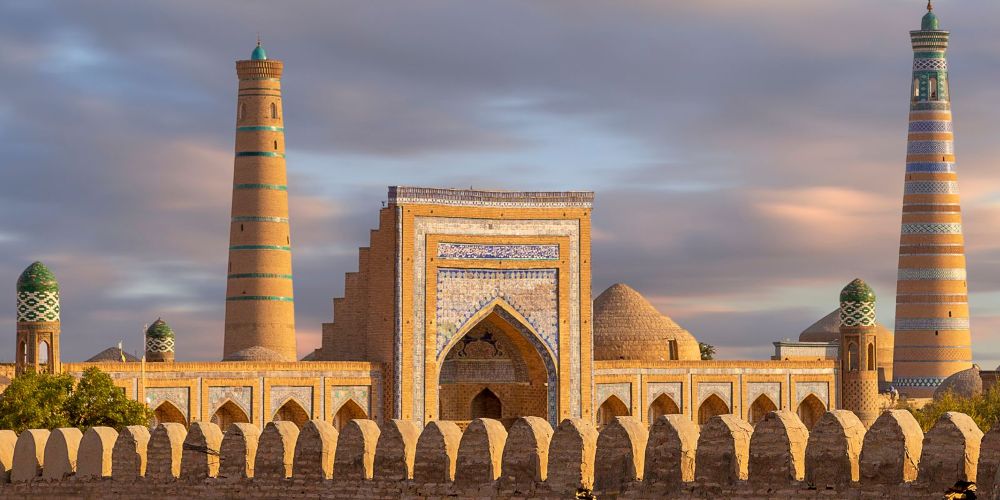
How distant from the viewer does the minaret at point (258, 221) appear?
4603cm

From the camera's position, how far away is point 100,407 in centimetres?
2708

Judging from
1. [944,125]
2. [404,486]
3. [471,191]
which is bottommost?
[404,486]

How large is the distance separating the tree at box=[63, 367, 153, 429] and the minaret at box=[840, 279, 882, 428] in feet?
56.0

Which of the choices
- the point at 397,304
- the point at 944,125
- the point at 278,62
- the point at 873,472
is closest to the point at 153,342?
the point at 278,62

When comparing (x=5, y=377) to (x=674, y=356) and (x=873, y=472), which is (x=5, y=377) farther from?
(x=873, y=472)

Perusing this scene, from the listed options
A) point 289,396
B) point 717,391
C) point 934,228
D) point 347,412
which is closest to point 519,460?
point 289,396

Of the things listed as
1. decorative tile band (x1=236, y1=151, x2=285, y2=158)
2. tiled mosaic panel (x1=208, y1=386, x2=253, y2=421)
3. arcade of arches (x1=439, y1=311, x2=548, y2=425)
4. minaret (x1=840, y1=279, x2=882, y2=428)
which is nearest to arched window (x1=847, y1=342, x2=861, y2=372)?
minaret (x1=840, y1=279, x2=882, y2=428)

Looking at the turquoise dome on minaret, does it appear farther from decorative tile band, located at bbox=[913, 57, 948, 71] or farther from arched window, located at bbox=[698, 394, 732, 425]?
arched window, located at bbox=[698, 394, 732, 425]

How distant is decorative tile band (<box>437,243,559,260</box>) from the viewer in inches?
1350

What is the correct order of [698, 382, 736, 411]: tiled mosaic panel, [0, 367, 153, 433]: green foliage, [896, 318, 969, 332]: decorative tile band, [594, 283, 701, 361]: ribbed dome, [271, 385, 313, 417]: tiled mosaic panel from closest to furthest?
[0, 367, 153, 433]: green foliage
[271, 385, 313, 417]: tiled mosaic panel
[698, 382, 736, 411]: tiled mosaic panel
[594, 283, 701, 361]: ribbed dome
[896, 318, 969, 332]: decorative tile band

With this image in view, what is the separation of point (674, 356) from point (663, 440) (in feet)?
95.3

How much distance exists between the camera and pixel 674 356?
133 feet

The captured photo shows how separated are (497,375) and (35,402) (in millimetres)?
11823

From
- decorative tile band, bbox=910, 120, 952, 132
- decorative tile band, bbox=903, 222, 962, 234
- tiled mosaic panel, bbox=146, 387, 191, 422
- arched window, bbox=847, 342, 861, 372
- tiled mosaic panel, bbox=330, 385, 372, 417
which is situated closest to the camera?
tiled mosaic panel, bbox=146, 387, 191, 422
